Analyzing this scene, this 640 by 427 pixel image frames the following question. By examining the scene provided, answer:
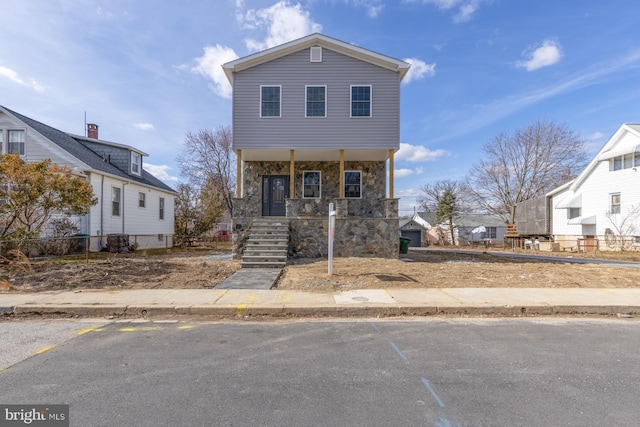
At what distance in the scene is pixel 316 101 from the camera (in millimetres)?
13734

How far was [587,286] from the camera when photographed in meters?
8.05

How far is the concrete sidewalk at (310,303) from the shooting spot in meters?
5.97

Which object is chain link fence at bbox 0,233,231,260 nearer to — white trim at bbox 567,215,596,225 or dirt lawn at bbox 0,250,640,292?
dirt lawn at bbox 0,250,640,292

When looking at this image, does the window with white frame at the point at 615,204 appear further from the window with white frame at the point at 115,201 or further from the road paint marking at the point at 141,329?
the window with white frame at the point at 115,201

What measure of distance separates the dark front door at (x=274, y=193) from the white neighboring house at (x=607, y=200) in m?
20.4

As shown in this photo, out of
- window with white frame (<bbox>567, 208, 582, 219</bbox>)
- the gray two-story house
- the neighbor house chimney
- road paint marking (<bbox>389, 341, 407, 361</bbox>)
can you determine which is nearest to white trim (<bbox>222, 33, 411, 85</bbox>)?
the gray two-story house

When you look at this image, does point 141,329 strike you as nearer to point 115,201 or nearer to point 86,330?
point 86,330

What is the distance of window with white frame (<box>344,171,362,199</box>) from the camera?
51.2ft

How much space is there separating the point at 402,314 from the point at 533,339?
80.2 inches

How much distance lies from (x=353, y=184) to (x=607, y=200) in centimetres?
1936

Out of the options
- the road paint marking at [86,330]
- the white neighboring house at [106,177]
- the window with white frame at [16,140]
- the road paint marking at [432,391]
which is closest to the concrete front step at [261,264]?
the road paint marking at [86,330]

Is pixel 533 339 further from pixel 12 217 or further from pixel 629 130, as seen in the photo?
pixel 629 130

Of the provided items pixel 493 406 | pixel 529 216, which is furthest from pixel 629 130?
pixel 493 406

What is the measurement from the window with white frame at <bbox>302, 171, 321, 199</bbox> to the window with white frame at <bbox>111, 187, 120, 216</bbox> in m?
11.0
